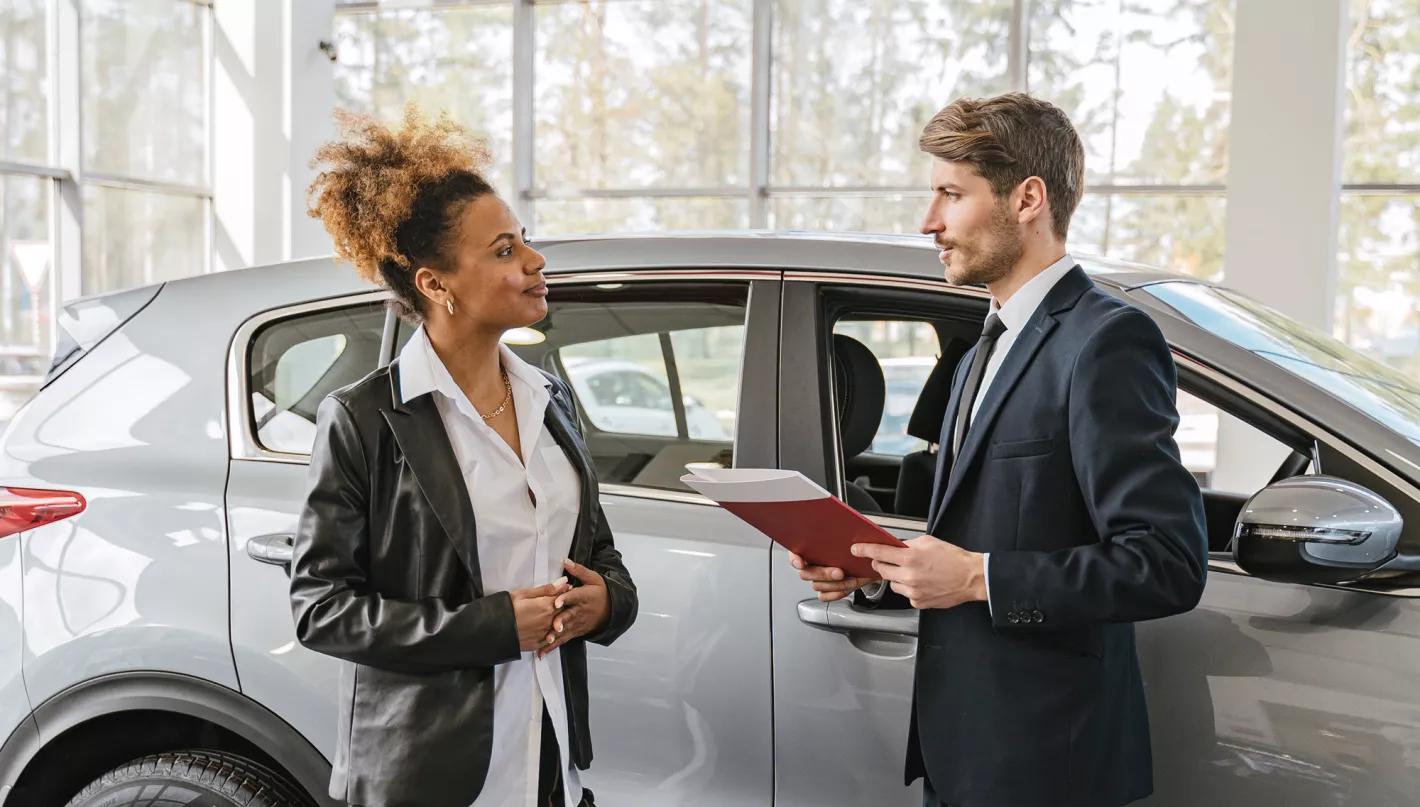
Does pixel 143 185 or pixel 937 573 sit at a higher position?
pixel 143 185

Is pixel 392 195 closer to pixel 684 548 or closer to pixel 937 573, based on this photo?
pixel 684 548

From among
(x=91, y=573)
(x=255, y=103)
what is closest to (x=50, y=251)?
(x=255, y=103)

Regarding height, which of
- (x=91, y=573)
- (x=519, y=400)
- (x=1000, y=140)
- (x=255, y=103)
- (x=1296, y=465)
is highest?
(x=255, y=103)

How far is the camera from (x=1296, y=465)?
215 cm

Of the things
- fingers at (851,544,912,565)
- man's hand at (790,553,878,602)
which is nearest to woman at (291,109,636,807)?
man's hand at (790,553,878,602)

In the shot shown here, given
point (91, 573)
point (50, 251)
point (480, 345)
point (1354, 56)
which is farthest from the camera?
point (50, 251)

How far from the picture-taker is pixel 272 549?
1.94 meters

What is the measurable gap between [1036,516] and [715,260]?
80cm

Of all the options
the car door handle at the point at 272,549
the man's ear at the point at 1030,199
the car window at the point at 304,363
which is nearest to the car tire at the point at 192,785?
the car door handle at the point at 272,549

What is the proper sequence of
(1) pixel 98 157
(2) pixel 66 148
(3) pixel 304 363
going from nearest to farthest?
(3) pixel 304 363, (2) pixel 66 148, (1) pixel 98 157

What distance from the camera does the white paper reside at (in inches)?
50.7

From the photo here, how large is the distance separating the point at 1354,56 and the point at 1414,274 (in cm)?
122

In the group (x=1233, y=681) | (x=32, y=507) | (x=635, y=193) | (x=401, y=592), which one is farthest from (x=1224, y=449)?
(x=635, y=193)

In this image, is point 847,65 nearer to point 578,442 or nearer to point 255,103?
point 255,103
